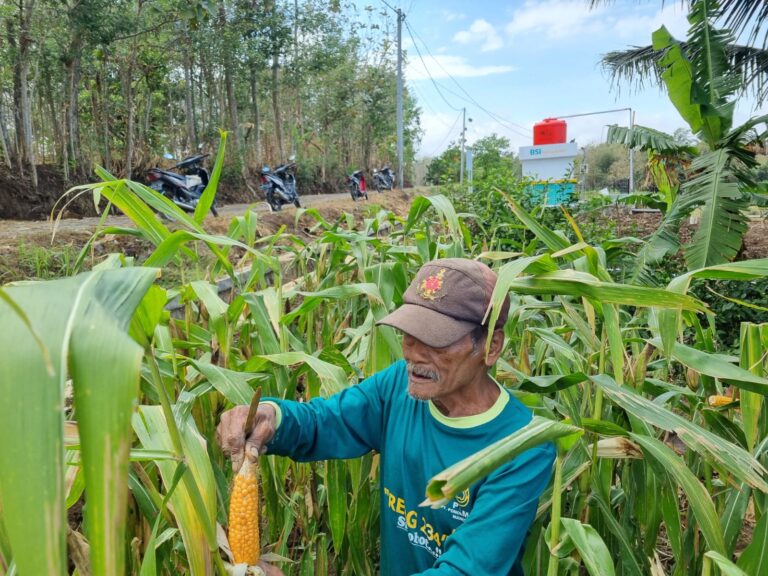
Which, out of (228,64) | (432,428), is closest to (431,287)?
(432,428)

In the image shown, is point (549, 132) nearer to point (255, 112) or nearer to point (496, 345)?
point (496, 345)

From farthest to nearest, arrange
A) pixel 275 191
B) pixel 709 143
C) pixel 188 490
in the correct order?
pixel 275 191 → pixel 709 143 → pixel 188 490

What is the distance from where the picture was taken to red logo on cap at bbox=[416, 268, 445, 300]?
1.10 m

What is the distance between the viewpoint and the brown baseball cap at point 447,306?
107 cm

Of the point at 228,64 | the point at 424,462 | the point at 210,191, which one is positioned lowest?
the point at 424,462

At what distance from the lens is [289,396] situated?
4.42ft

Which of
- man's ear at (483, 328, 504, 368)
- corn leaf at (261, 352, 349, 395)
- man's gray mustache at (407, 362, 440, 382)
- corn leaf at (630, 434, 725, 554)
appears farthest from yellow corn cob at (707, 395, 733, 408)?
corn leaf at (261, 352, 349, 395)

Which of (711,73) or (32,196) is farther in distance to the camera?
(32,196)

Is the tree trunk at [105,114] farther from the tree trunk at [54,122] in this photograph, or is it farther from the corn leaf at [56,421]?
the corn leaf at [56,421]

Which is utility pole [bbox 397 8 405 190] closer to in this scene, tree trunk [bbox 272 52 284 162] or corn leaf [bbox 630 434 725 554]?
tree trunk [bbox 272 52 284 162]

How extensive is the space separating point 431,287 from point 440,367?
0.16m

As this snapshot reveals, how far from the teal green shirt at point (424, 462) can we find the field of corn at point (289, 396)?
0.07 meters

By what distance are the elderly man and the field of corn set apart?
73 millimetres

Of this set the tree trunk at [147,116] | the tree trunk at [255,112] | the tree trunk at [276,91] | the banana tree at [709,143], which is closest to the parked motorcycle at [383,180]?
the tree trunk at [276,91]
